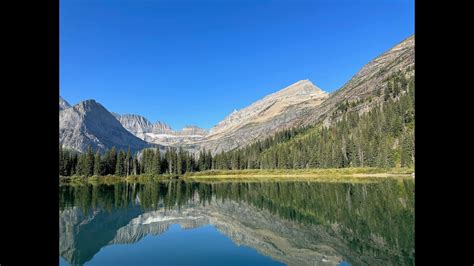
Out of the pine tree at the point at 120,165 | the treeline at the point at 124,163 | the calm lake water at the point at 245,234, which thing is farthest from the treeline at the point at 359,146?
the calm lake water at the point at 245,234

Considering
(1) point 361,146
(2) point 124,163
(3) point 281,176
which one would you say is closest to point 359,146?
(1) point 361,146

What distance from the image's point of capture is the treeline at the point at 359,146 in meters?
110

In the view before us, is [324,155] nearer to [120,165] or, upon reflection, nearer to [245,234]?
[120,165]

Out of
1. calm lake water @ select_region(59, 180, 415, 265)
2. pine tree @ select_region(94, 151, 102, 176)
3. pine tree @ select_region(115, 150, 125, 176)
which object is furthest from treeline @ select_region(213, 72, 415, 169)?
calm lake water @ select_region(59, 180, 415, 265)

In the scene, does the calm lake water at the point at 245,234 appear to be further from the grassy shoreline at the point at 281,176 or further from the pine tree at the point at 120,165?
the pine tree at the point at 120,165

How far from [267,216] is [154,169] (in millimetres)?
90078

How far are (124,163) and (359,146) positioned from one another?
267ft

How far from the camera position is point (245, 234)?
27.4 m

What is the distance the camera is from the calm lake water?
1947 centimetres

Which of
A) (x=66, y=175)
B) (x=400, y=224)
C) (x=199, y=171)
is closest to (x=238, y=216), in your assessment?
(x=400, y=224)

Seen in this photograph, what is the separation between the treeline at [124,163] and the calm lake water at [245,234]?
62171mm
